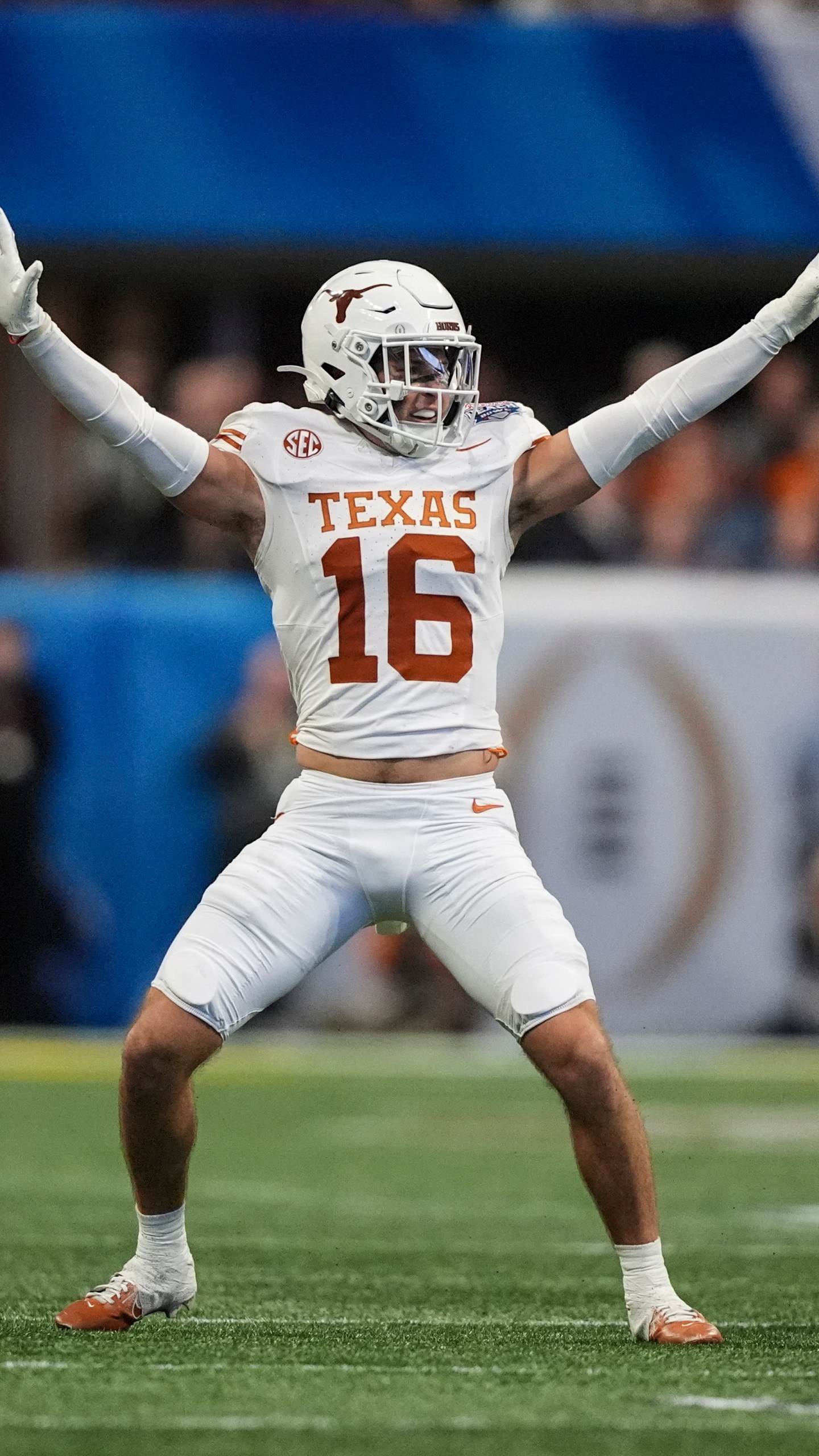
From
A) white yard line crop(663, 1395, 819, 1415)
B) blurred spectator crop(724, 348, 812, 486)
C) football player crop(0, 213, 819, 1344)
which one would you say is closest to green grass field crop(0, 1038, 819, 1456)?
white yard line crop(663, 1395, 819, 1415)

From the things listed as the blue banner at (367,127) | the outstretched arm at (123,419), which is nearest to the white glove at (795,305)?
the outstretched arm at (123,419)

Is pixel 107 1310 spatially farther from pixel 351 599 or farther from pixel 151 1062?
pixel 351 599

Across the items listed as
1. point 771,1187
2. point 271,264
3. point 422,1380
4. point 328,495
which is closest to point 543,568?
point 271,264

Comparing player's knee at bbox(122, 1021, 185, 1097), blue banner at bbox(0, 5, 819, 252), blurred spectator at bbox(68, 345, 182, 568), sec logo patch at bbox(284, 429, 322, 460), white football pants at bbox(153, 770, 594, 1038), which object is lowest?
player's knee at bbox(122, 1021, 185, 1097)

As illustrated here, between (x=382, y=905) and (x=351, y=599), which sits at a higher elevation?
(x=351, y=599)

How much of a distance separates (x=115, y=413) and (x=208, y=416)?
20.2 feet

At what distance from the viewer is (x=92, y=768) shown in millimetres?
10219

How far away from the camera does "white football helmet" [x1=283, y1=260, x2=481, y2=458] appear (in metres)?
4.68

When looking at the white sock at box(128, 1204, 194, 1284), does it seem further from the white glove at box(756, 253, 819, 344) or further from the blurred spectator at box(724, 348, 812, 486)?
the blurred spectator at box(724, 348, 812, 486)

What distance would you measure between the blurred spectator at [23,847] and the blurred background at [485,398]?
0.04ft

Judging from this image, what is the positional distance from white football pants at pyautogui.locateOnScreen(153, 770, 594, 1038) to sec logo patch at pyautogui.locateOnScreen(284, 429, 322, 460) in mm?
604

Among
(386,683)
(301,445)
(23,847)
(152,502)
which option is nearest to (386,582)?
(386,683)

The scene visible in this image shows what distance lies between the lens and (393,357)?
4.71 m

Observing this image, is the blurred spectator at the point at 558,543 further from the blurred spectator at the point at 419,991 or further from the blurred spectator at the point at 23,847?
the blurred spectator at the point at 23,847
